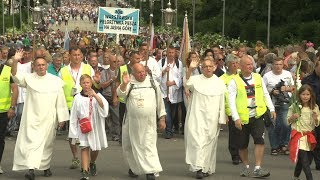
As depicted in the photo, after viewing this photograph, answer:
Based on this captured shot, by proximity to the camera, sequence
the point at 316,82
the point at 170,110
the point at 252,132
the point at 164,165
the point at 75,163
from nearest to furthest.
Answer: the point at 252,132 → the point at 316,82 → the point at 75,163 → the point at 164,165 → the point at 170,110

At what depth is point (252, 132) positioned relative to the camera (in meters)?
12.7

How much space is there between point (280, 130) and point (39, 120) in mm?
4832

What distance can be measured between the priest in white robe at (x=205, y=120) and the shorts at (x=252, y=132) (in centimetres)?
32

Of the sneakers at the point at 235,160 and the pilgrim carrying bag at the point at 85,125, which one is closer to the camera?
the pilgrim carrying bag at the point at 85,125

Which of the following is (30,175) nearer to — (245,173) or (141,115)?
(141,115)

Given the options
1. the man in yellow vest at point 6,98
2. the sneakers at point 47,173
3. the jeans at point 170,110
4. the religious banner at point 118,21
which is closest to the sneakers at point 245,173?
the sneakers at point 47,173

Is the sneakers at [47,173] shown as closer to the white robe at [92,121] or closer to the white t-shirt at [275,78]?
the white robe at [92,121]

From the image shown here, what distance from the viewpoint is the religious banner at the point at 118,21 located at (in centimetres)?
2195

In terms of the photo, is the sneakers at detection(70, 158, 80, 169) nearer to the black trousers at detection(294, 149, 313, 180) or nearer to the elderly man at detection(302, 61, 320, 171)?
the black trousers at detection(294, 149, 313, 180)

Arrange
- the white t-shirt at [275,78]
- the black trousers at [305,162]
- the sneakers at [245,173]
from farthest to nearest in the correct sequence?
1. the white t-shirt at [275,78]
2. the sneakers at [245,173]
3. the black trousers at [305,162]

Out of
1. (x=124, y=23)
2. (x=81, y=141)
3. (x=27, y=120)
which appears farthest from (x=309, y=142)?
(x=124, y=23)

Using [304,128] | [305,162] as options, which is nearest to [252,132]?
[304,128]

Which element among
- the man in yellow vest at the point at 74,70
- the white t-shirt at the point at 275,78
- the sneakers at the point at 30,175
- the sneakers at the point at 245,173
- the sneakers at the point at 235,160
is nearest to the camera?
the sneakers at the point at 30,175

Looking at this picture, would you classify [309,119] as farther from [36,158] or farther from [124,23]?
[124,23]
